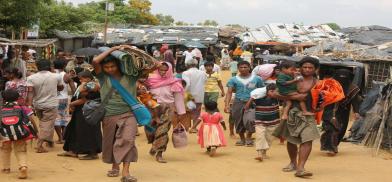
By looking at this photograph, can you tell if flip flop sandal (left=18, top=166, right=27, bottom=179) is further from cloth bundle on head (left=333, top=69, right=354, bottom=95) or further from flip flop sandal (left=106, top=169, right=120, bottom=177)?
cloth bundle on head (left=333, top=69, right=354, bottom=95)

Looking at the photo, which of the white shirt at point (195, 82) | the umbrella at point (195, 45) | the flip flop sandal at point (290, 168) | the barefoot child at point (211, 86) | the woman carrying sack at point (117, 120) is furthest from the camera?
the umbrella at point (195, 45)

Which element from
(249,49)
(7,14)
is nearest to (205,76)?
(7,14)

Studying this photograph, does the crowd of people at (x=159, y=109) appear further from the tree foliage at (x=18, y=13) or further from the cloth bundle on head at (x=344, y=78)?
the tree foliage at (x=18, y=13)

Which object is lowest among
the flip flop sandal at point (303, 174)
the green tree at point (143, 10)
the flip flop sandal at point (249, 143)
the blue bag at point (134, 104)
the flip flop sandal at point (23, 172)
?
the flip flop sandal at point (249, 143)

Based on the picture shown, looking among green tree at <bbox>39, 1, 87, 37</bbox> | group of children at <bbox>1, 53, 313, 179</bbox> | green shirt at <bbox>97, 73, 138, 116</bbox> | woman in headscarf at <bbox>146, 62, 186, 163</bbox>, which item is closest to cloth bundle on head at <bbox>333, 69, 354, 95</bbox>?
group of children at <bbox>1, 53, 313, 179</bbox>

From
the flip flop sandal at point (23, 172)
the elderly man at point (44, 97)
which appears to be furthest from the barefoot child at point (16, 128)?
the elderly man at point (44, 97)

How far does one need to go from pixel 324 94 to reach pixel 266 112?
4.40ft

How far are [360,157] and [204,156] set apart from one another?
100 inches

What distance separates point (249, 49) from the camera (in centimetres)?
3403

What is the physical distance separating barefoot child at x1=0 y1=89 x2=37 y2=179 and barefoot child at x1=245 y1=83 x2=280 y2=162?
3336 millimetres

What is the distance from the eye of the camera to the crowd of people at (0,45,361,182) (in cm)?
673

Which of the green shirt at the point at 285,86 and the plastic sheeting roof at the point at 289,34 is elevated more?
the plastic sheeting roof at the point at 289,34

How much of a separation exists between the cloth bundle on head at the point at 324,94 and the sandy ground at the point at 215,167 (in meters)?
0.95

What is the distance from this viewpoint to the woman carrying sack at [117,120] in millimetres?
6637
